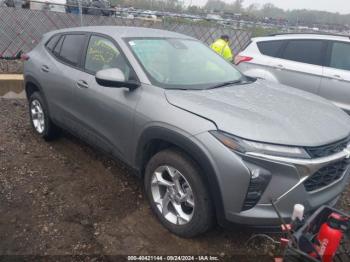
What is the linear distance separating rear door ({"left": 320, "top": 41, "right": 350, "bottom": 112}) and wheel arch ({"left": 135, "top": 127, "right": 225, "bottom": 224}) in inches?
142

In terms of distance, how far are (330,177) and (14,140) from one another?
403 cm

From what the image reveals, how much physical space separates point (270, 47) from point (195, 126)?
4.18 m

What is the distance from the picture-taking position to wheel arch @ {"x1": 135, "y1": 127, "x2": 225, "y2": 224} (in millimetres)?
2367

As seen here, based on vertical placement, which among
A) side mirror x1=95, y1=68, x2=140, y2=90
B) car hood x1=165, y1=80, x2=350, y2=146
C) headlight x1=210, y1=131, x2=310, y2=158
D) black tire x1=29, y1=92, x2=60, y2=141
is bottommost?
black tire x1=29, y1=92, x2=60, y2=141

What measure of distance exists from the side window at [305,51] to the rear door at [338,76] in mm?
166

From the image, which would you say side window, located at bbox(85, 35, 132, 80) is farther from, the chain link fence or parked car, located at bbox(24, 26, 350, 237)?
the chain link fence

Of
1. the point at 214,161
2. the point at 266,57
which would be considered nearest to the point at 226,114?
the point at 214,161

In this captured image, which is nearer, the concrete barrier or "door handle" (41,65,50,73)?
"door handle" (41,65,50,73)

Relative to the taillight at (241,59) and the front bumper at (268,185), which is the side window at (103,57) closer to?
the front bumper at (268,185)

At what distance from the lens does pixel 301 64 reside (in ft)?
18.4

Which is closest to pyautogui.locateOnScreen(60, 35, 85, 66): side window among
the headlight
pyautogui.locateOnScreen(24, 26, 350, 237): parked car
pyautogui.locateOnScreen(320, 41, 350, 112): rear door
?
pyautogui.locateOnScreen(24, 26, 350, 237): parked car

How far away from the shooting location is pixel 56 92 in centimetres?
399

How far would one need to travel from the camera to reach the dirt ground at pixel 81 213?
8.81 feet

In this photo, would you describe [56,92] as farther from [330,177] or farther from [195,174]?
[330,177]
